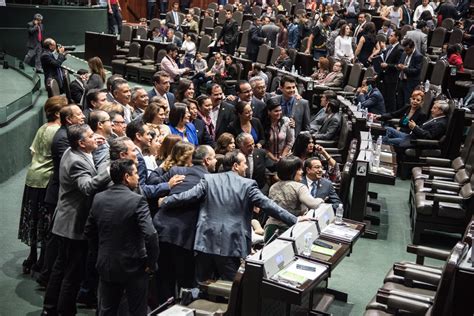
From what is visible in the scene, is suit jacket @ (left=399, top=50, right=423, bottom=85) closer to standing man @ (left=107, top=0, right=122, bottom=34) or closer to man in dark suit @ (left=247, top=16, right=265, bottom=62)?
man in dark suit @ (left=247, top=16, right=265, bottom=62)

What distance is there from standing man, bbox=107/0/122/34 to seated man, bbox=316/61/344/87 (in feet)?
28.5

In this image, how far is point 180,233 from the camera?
5.25m

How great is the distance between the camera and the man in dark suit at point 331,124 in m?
8.91

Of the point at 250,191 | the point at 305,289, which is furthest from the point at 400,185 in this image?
the point at 305,289

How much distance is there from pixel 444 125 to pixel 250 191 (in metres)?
4.92

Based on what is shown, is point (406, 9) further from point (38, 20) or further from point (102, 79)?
point (102, 79)

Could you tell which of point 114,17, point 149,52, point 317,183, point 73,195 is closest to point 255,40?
point 149,52

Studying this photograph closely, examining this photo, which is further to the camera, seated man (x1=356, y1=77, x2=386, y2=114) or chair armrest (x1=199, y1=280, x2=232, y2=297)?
seated man (x1=356, y1=77, x2=386, y2=114)

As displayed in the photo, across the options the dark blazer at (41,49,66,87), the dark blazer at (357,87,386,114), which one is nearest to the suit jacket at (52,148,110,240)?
the dark blazer at (357,87,386,114)

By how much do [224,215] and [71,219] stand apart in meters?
1.09

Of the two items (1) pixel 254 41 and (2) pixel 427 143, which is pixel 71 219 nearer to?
(2) pixel 427 143

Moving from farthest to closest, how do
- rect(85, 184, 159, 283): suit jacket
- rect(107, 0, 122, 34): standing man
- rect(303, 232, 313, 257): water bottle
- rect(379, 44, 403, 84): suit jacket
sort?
rect(107, 0, 122, 34): standing man < rect(379, 44, 403, 84): suit jacket < rect(303, 232, 313, 257): water bottle < rect(85, 184, 159, 283): suit jacket

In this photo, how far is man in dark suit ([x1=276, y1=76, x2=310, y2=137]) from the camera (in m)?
8.35

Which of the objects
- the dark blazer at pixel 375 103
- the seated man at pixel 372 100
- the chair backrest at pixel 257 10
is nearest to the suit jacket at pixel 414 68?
the seated man at pixel 372 100
